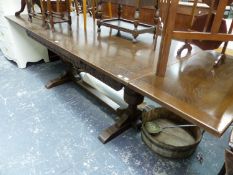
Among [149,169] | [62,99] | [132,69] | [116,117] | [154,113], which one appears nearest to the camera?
[132,69]

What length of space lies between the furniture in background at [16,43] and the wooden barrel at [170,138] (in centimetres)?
191

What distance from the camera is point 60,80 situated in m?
2.27

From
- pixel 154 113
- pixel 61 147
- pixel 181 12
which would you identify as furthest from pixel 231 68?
pixel 181 12

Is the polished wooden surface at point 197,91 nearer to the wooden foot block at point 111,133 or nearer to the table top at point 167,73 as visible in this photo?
the table top at point 167,73

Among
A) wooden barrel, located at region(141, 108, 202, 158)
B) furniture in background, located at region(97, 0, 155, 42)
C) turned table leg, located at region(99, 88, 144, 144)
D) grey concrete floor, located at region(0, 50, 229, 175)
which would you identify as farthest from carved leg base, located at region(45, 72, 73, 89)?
wooden barrel, located at region(141, 108, 202, 158)

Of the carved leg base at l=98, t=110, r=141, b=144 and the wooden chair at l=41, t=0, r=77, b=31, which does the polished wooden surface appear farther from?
the wooden chair at l=41, t=0, r=77, b=31

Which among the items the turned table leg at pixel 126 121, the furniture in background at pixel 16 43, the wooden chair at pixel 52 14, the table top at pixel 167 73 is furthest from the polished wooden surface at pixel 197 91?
the furniture in background at pixel 16 43

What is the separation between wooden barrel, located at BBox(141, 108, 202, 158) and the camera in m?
1.36

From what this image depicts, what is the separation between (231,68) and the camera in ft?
3.80

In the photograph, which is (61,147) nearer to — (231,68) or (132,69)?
(132,69)

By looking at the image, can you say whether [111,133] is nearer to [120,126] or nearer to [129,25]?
[120,126]

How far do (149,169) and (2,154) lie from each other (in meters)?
1.09

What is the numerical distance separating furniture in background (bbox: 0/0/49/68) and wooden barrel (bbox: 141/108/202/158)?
1.91 metres

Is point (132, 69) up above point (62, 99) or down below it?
above
